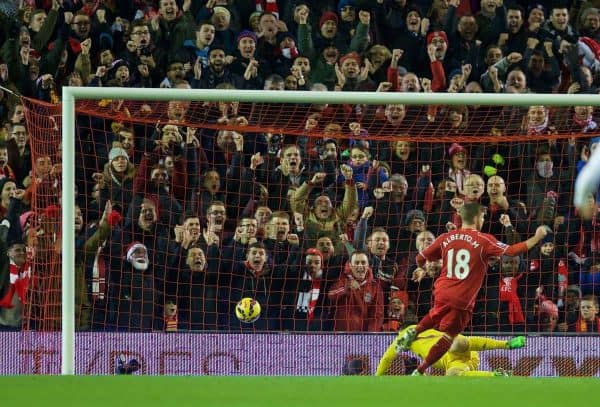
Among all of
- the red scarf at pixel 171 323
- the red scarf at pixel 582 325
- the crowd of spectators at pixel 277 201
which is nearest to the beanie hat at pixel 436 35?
the crowd of spectators at pixel 277 201

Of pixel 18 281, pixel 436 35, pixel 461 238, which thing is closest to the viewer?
pixel 461 238

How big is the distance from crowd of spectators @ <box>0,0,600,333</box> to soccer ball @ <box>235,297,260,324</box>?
239 millimetres

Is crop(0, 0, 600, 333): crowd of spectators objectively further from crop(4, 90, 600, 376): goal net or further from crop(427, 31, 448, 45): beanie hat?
crop(427, 31, 448, 45): beanie hat

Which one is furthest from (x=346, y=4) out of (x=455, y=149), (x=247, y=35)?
(x=455, y=149)

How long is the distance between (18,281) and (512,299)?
3566mm

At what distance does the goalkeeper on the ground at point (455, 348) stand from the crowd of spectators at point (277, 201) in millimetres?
598

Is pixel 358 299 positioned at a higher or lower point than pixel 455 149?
lower

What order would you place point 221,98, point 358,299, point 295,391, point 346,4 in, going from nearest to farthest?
point 295,391 → point 221,98 → point 358,299 → point 346,4

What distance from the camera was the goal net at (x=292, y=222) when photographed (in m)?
8.52

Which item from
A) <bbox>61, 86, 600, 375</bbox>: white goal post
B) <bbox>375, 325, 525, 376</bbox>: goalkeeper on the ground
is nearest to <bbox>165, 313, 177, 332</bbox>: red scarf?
<bbox>375, 325, 525, 376</bbox>: goalkeeper on the ground

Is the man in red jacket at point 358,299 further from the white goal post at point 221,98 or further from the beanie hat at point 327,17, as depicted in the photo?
the beanie hat at point 327,17

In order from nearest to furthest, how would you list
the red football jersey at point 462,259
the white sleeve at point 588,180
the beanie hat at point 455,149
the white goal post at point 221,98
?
the white sleeve at point 588,180 < the white goal post at point 221,98 < the red football jersey at point 462,259 < the beanie hat at point 455,149

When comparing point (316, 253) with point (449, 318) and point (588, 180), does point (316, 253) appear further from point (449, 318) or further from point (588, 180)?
point (588, 180)

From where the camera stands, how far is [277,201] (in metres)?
8.90
